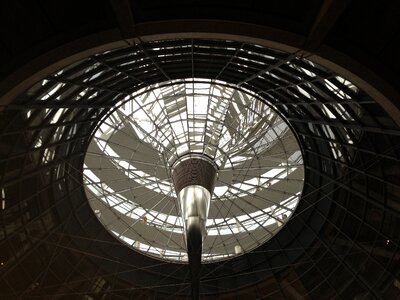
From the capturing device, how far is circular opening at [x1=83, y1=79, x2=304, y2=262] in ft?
A: 93.0

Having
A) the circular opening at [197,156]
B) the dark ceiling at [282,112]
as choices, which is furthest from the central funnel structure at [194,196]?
the dark ceiling at [282,112]

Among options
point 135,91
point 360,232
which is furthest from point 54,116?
point 360,232

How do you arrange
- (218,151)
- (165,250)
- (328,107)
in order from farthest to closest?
(165,250) → (218,151) → (328,107)

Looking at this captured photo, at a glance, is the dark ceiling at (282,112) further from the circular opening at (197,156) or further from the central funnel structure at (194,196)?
the central funnel structure at (194,196)

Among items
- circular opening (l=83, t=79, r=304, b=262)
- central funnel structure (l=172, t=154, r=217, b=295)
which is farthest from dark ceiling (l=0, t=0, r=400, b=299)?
central funnel structure (l=172, t=154, r=217, b=295)

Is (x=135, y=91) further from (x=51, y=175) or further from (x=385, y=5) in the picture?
(x=385, y=5)

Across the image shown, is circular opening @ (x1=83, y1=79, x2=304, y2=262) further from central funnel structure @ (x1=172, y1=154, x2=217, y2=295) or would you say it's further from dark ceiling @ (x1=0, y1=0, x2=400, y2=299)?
dark ceiling @ (x1=0, y1=0, x2=400, y2=299)

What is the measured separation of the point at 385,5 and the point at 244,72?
9053 mm

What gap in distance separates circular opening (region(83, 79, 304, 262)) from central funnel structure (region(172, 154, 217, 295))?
37.0 inches

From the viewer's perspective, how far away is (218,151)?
29562 mm

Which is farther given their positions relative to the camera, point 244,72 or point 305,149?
point 305,149

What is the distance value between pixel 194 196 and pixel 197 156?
4499 mm

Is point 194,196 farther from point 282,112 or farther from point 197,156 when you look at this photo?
point 282,112

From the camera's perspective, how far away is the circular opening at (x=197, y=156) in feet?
93.0
